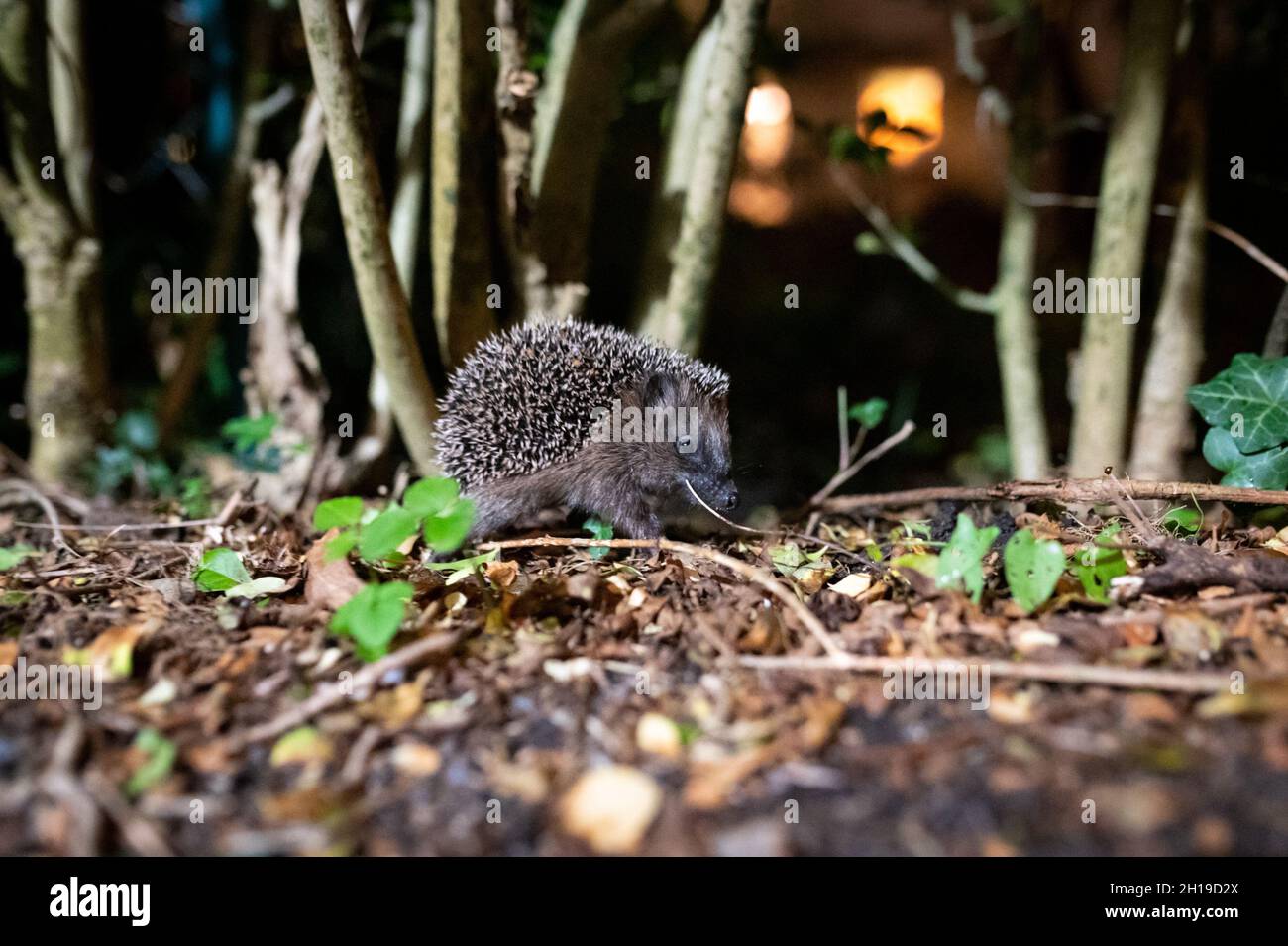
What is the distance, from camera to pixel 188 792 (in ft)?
8.34

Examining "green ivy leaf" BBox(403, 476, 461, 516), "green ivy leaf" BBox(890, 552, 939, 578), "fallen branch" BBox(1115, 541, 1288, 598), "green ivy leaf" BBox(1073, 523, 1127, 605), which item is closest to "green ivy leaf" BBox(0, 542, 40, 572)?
"green ivy leaf" BBox(403, 476, 461, 516)

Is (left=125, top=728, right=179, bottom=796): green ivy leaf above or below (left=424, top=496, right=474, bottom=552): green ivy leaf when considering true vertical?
below

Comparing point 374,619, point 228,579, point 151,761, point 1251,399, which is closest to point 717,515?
point 374,619

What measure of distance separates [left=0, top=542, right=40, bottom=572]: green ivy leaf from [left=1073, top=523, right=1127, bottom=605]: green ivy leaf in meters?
5.14

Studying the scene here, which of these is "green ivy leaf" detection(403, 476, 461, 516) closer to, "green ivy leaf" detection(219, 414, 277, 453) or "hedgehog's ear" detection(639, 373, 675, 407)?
"hedgehog's ear" detection(639, 373, 675, 407)

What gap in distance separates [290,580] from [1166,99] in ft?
18.5

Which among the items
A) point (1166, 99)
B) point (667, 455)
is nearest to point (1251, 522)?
point (1166, 99)

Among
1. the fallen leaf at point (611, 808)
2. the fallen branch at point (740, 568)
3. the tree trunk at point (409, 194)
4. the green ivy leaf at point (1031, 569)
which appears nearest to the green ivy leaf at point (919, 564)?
the green ivy leaf at point (1031, 569)

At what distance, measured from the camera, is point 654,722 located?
2838mm

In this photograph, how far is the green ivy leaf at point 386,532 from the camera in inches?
133

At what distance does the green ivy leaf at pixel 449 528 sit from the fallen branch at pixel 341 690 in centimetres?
36

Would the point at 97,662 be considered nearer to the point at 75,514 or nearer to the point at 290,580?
the point at 290,580

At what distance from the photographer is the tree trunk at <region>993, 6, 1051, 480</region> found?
5.77 meters

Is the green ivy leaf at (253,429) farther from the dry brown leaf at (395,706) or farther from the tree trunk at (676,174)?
the dry brown leaf at (395,706)
